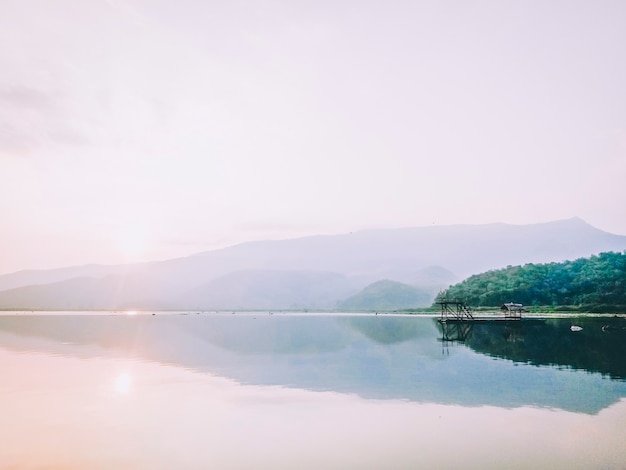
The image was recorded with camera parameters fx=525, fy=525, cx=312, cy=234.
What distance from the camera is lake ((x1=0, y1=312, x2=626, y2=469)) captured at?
2330cm

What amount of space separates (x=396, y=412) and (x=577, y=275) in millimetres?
160153

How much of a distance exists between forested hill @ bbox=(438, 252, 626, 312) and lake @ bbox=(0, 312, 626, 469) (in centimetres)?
10382

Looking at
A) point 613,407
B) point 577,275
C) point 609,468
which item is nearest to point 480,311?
point 577,275

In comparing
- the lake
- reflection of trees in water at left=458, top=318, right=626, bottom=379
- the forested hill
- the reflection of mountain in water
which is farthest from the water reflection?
the forested hill

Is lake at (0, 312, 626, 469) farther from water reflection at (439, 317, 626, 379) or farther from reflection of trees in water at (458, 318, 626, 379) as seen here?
reflection of trees in water at (458, 318, 626, 379)

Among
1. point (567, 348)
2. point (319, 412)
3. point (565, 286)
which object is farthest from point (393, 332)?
point (565, 286)

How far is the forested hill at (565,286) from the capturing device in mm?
152000

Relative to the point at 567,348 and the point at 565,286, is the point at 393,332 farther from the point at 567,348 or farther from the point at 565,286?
the point at 565,286

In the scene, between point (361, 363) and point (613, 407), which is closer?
point (613, 407)

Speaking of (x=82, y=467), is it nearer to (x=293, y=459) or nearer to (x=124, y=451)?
(x=124, y=451)

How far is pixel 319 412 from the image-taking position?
31641 mm

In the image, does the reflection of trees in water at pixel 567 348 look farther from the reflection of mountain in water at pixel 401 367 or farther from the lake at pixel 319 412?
the lake at pixel 319 412

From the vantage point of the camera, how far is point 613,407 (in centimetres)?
3147

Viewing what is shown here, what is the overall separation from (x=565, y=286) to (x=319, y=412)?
524 ft
